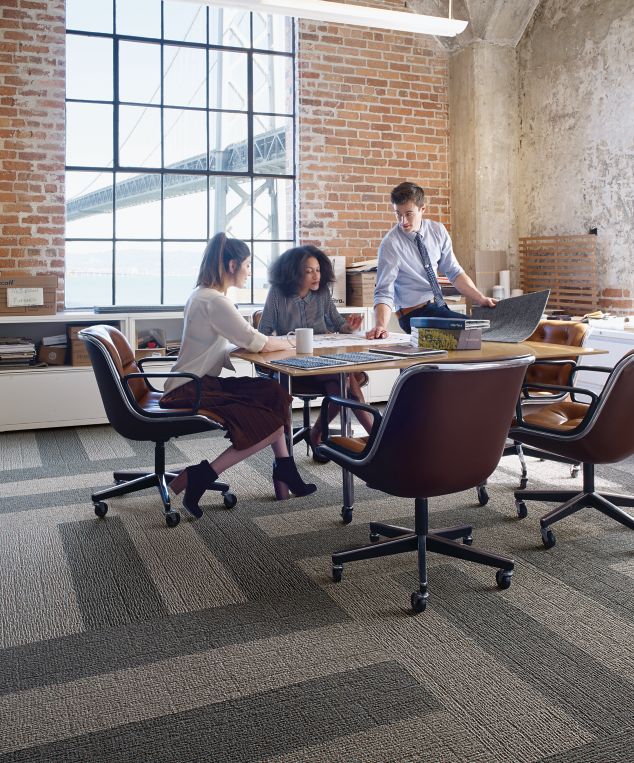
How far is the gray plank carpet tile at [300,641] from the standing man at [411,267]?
1.32m

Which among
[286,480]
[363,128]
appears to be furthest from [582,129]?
[286,480]

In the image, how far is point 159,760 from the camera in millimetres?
2068

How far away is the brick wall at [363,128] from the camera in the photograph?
7.36m

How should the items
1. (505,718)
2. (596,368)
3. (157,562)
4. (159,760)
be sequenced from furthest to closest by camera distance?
(596,368) < (157,562) < (505,718) < (159,760)

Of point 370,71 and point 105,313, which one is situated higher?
point 370,71

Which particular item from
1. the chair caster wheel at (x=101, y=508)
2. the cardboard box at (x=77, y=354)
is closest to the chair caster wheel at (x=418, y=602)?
the chair caster wheel at (x=101, y=508)

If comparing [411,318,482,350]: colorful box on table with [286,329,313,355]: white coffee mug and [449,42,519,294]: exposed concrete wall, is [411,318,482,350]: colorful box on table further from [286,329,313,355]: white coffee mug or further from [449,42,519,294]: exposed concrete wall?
[449,42,519,294]: exposed concrete wall

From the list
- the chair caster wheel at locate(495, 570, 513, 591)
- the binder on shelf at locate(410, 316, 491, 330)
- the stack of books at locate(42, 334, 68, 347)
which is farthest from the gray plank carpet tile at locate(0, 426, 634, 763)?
the stack of books at locate(42, 334, 68, 347)

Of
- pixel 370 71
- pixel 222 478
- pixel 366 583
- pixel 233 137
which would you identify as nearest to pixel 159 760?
pixel 366 583

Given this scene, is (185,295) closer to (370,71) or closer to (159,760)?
(370,71)

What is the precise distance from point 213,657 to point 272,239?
536 cm

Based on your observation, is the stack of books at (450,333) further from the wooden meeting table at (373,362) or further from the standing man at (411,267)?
the standing man at (411,267)

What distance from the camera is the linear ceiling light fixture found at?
5406mm

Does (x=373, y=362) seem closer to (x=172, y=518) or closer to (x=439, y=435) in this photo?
(x=439, y=435)
